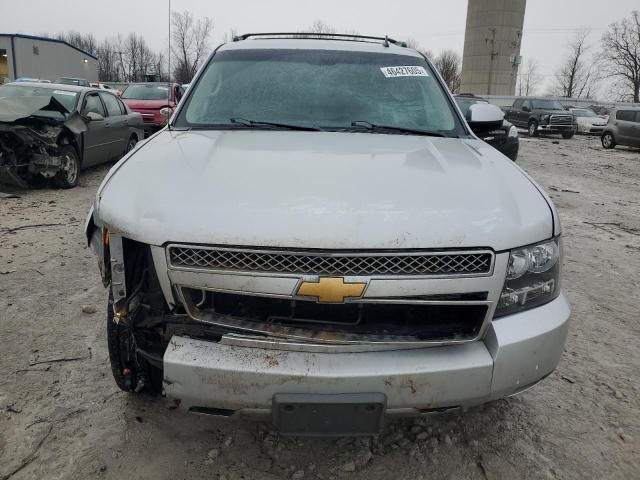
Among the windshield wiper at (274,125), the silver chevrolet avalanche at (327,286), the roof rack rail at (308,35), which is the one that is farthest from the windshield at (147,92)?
the silver chevrolet avalanche at (327,286)

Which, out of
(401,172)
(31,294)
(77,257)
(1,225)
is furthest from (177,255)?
(1,225)

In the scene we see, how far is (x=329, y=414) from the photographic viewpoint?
5.46 ft

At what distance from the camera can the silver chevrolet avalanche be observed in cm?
166

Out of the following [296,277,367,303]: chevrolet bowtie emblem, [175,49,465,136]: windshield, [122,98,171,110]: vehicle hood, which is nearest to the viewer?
[296,277,367,303]: chevrolet bowtie emblem

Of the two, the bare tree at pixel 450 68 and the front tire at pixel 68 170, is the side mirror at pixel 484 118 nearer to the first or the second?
the front tire at pixel 68 170

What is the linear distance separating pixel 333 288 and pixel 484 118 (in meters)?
2.07

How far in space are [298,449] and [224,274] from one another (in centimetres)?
98

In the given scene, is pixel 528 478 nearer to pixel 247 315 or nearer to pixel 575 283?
pixel 247 315

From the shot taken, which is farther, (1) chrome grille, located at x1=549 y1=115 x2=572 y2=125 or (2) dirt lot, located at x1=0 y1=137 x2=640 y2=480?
(1) chrome grille, located at x1=549 y1=115 x2=572 y2=125

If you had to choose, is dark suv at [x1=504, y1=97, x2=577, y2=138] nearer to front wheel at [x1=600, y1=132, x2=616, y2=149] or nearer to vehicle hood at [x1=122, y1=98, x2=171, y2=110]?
front wheel at [x1=600, y1=132, x2=616, y2=149]

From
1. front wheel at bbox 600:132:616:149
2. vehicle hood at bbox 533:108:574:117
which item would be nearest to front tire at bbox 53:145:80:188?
front wheel at bbox 600:132:616:149

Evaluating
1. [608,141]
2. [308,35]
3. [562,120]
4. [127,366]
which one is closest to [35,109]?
[308,35]

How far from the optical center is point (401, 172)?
6.97ft

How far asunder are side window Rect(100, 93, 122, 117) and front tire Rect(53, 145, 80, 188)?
157 centimetres
